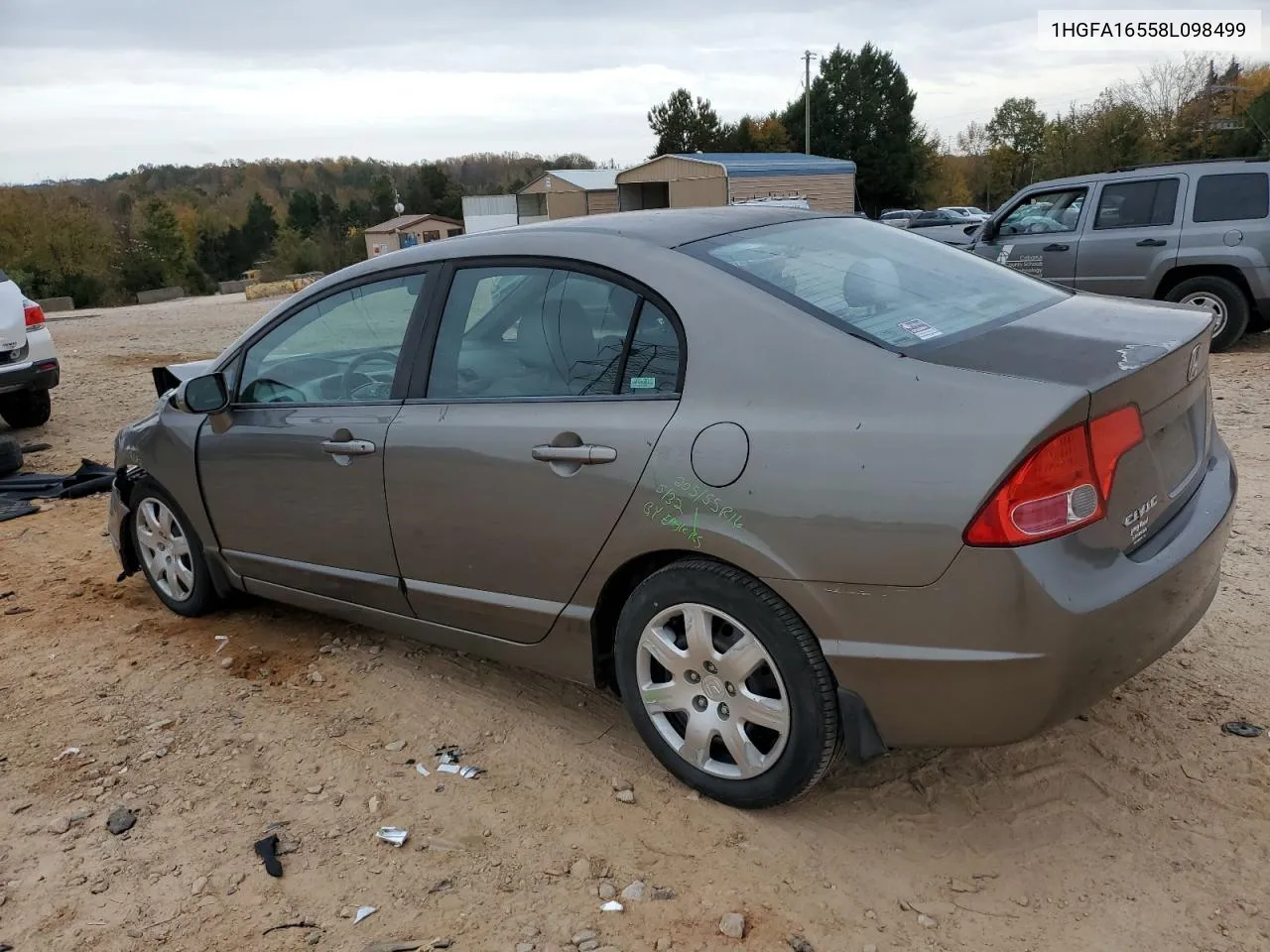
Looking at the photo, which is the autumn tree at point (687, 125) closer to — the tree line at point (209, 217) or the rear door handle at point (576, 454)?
the tree line at point (209, 217)

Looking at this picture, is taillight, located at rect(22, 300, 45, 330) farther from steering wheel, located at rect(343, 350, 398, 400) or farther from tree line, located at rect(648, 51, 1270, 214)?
tree line, located at rect(648, 51, 1270, 214)

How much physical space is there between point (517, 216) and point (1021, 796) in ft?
171

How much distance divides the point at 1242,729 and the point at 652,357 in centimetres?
218

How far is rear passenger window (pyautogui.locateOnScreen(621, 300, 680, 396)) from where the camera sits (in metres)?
2.79

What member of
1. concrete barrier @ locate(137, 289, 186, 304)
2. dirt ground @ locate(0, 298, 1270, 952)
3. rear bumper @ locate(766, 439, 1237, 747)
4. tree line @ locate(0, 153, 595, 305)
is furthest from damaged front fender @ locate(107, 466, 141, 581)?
tree line @ locate(0, 153, 595, 305)

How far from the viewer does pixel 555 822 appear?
2928mm

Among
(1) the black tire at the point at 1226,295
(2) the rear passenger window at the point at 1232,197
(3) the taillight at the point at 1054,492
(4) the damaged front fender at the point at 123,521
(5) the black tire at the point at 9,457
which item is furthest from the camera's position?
(1) the black tire at the point at 1226,295

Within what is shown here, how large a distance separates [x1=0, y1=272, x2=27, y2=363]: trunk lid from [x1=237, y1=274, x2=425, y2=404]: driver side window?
6.30 metres

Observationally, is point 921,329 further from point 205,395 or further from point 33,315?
point 33,315

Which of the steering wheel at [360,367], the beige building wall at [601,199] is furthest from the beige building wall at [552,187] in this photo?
the steering wheel at [360,367]

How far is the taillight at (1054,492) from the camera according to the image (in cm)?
224

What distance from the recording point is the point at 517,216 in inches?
2057

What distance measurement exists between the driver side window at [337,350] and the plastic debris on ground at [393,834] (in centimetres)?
145

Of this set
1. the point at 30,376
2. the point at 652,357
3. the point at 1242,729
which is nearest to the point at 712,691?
the point at 652,357
